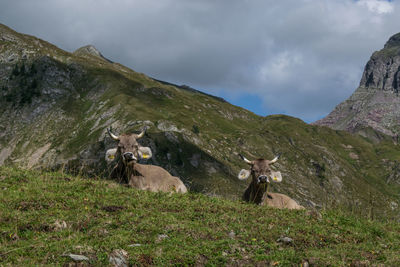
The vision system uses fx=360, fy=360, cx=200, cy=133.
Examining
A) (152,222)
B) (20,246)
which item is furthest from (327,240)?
(20,246)

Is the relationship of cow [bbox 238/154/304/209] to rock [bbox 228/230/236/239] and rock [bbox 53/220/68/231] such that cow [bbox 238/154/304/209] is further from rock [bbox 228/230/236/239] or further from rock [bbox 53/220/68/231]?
rock [bbox 53/220/68/231]

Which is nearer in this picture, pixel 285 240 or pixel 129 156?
pixel 285 240

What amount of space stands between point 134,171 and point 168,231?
28.0 ft

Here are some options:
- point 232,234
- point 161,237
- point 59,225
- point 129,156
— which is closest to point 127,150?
point 129,156

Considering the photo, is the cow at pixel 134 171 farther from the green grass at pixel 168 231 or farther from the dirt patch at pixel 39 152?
the dirt patch at pixel 39 152

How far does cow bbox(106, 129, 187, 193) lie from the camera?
16203 millimetres

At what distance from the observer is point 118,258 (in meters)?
7.05

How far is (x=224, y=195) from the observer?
51.8 feet

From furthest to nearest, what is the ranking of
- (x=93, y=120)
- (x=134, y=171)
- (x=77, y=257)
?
(x=93, y=120) < (x=134, y=171) < (x=77, y=257)

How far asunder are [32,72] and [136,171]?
141 meters

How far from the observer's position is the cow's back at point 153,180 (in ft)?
54.2

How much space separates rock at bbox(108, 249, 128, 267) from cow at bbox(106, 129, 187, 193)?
8616 millimetres

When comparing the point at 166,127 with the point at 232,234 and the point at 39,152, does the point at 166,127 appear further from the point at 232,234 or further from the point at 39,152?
the point at 232,234

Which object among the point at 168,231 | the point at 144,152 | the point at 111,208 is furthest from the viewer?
the point at 144,152
